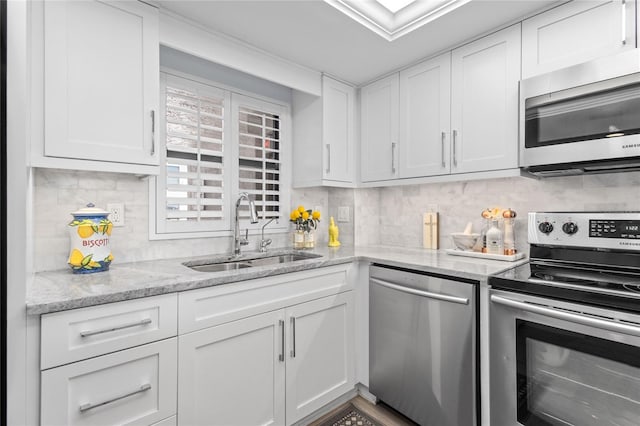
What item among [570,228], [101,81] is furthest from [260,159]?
[570,228]

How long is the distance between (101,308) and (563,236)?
2.06m

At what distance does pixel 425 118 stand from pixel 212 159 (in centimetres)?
146

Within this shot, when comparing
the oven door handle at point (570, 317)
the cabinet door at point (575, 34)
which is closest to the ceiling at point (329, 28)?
the cabinet door at point (575, 34)

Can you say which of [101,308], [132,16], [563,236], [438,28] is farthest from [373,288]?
[132,16]

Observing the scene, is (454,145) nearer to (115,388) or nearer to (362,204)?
(362,204)

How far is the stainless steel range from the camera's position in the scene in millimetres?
1118

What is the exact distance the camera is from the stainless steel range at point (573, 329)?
1.12 m

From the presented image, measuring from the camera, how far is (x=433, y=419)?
65.5 inches

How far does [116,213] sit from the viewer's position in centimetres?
173

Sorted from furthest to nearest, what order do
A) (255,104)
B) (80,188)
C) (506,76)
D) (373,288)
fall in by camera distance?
(255,104) < (373,288) < (506,76) < (80,188)

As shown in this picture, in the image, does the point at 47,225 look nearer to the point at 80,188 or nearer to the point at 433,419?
the point at 80,188

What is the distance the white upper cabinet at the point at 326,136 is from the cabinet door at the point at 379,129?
0.11 m

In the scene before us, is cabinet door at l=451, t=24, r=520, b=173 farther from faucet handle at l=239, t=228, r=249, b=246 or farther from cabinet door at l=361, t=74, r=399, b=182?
faucet handle at l=239, t=228, r=249, b=246

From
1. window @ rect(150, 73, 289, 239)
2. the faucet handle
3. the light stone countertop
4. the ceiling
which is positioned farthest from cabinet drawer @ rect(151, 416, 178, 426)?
the ceiling
